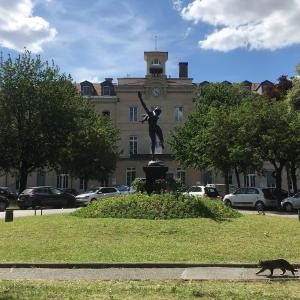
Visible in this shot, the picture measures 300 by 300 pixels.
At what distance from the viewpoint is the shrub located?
18953 mm

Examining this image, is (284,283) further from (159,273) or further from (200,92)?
(200,92)

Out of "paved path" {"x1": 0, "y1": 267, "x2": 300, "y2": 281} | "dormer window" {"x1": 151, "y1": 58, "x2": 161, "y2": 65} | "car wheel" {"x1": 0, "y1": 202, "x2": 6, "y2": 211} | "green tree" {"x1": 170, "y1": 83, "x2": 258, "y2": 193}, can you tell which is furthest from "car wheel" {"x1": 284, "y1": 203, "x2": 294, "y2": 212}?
"dormer window" {"x1": 151, "y1": 58, "x2": 161, "y2": 65}

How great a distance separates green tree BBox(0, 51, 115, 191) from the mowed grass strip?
25.8 metres

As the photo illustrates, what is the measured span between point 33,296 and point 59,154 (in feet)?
122

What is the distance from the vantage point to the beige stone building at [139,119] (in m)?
61.3

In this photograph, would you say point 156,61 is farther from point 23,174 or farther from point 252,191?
point 252,191

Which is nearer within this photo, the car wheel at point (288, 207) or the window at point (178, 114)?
the car wheel at point (288, 207)

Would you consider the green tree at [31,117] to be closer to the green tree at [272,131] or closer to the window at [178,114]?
the green tree at [272,131]

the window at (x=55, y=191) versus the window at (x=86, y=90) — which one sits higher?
the window at (x=86, y=90)

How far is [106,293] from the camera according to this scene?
29.0 ft

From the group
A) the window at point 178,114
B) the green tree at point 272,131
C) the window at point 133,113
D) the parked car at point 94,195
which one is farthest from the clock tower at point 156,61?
the green tree at point 272,131

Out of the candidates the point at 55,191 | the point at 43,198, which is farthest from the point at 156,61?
the point at 43,198

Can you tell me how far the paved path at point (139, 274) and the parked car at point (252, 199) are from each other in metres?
23.3

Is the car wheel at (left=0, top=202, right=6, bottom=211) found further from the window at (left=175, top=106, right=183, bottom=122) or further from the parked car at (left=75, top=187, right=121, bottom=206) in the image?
the window at (left=175, top=106, right=183, bottom=122)
